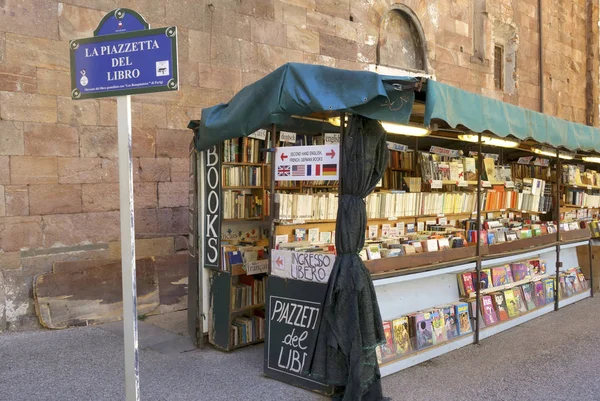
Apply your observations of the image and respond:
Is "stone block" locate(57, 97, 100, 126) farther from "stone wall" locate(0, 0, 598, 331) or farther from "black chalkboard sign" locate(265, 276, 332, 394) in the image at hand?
"black chalkboard sign" locate(265, 276, 332, 394)

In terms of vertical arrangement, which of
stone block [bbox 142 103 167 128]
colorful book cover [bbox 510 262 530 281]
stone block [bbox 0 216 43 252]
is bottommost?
colorful book cover [bbox 510 262 530 281]

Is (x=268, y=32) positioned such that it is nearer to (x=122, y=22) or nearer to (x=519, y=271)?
(x=519, y=271)

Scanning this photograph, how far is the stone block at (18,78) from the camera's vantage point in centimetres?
661

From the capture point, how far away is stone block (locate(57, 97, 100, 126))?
277 inches

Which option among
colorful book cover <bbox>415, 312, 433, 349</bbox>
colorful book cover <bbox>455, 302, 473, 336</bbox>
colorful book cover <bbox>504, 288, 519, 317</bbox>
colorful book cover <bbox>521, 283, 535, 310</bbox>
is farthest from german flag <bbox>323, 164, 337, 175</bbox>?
colorful book cover <bbox>521, 283, 535, 310</bbox>

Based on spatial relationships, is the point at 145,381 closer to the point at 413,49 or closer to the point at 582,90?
the point at 413,49

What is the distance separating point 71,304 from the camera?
22.4ft

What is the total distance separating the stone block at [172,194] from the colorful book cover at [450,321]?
4.12 meters

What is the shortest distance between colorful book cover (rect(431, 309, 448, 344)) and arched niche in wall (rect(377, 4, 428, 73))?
22.1ft

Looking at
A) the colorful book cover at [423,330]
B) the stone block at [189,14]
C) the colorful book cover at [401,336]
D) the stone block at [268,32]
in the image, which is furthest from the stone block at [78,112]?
the colorful book cover at [423,330]

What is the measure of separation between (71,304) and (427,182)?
4567 millimetres

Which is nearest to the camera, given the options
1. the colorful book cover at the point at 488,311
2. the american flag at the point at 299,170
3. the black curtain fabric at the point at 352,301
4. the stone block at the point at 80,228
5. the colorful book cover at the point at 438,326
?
the black curtain fabric at the point at 352,301

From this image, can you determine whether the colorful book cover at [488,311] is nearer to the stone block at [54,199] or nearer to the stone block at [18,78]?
the stone block at [54,199]

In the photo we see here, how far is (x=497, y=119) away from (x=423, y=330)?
85.9 inches
